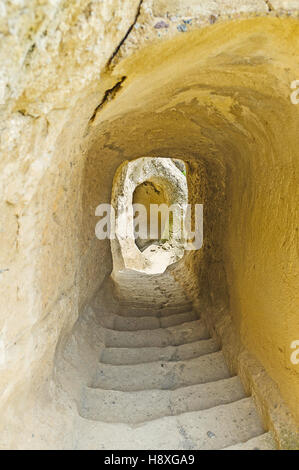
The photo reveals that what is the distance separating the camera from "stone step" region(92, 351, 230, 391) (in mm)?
1851

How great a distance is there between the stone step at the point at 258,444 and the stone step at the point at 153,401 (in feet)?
0.94

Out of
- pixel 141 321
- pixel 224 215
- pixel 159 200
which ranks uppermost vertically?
pixel 159 200

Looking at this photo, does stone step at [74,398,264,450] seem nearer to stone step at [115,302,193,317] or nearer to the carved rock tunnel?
the carved rock tunnel

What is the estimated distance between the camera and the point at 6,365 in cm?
110

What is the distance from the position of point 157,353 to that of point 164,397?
0.44m

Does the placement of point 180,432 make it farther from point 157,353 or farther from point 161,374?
point 157,353

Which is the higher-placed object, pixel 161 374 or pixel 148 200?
pixel 148 200

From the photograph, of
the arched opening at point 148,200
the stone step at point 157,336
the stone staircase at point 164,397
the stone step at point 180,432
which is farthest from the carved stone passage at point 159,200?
the stone step at point 180,432

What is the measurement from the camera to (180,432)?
1.47m

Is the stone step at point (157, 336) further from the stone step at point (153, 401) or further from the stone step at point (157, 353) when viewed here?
the stone step at point (153, 401)

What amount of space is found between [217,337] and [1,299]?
5.12 ft

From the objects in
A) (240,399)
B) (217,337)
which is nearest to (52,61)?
(240,399)

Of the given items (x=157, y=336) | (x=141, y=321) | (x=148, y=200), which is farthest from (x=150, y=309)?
(x=148, y=200)
